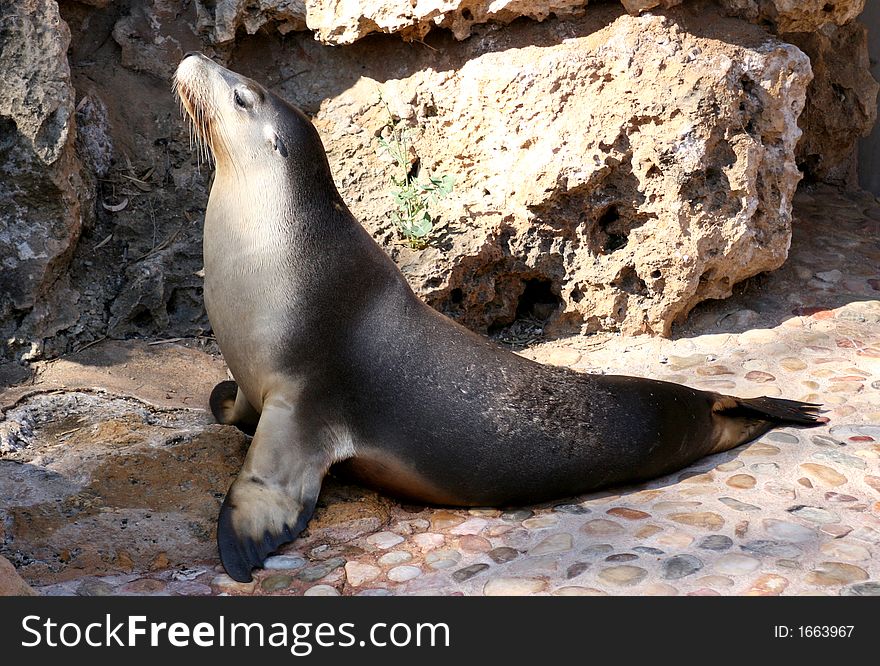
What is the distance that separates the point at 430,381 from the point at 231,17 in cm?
290

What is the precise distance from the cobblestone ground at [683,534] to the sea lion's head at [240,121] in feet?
4.99

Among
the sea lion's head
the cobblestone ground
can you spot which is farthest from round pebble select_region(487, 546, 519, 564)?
the sea lion's head

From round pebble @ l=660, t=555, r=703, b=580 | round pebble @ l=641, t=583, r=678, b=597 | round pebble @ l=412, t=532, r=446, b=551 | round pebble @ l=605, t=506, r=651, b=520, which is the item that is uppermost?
round pebble @ l=641, t=583, r=678, b=597

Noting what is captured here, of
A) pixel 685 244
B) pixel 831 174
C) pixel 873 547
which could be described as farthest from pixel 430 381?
pixel 831 174

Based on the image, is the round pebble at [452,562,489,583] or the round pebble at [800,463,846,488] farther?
the round pebble at [800,463,846,488]

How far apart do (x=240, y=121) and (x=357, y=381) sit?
3.98ft

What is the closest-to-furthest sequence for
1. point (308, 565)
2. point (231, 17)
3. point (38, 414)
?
point (308, 565) < point (38, 414) < point (231, 17)

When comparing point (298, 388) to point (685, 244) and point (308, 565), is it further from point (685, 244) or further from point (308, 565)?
point (685, 244)

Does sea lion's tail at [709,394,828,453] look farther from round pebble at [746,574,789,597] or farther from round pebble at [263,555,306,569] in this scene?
round pebble at [263,555,306,569]

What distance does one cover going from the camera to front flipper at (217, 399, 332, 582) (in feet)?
11.0

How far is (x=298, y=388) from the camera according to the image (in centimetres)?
381

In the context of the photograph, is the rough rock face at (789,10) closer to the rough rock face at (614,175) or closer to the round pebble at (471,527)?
the rough rock face at (614,175)

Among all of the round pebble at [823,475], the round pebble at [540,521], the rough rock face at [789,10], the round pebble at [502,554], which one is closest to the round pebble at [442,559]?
the round pebble at [502,554]

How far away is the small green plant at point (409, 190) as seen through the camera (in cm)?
522
